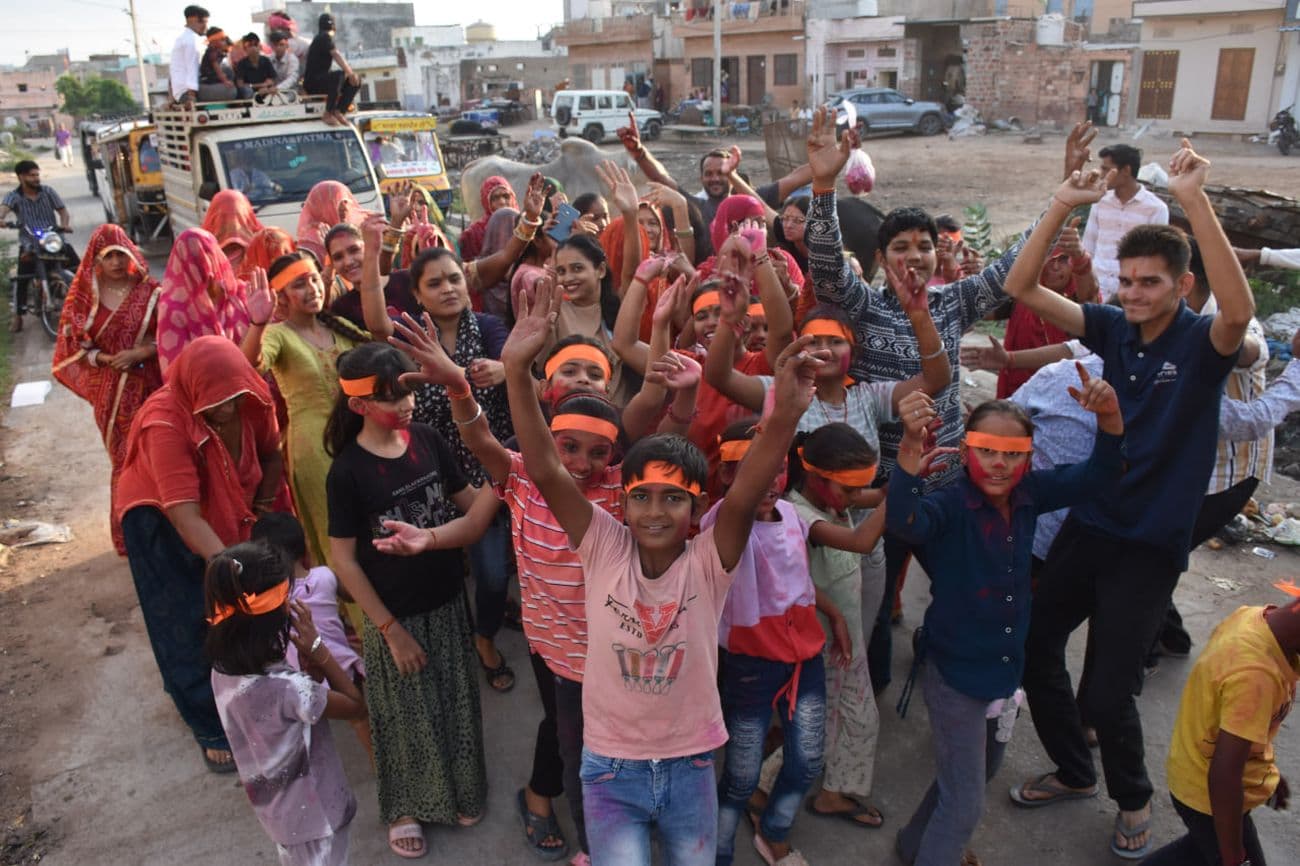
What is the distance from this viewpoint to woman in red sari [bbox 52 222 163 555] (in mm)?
4305

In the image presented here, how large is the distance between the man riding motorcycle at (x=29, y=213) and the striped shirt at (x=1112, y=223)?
10.5m

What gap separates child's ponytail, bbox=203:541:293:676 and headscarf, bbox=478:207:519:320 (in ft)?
8.69

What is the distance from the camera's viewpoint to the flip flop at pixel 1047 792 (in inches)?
124

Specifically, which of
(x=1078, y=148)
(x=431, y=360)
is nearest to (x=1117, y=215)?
(x=1078, y=148)

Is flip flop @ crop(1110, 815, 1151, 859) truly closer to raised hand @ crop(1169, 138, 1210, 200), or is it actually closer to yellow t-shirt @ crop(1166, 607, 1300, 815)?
yellow t-shirt @ crop(1166, 607, 1300, 815)

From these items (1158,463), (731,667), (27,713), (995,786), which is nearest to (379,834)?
(731,667)

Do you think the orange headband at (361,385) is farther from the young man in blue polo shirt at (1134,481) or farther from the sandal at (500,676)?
the young man in blue polo shirt at (1134,481)

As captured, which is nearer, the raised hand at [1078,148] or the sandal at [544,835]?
the sandal at [544,835]

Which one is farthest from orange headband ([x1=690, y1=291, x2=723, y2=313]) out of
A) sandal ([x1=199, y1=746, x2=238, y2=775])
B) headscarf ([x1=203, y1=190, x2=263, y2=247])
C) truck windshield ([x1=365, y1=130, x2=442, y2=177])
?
truck windshield ([x1=365, y1=130, x2=442, y2=177])

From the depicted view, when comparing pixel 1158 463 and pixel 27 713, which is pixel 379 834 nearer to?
pixel 27 713

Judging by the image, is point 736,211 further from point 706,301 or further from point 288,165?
point 288,165

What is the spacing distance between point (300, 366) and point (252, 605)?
1666 mm

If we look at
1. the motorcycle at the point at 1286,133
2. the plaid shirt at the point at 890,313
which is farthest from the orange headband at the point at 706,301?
the motorcycle at the point at 1286,133

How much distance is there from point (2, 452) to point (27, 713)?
4.04 metres
